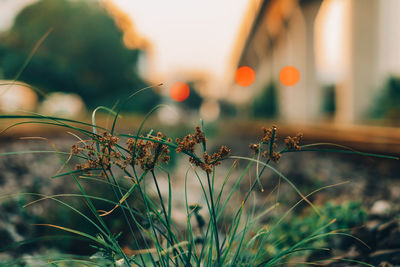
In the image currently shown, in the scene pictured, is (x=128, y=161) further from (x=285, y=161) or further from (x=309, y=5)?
(x=309, y=5)

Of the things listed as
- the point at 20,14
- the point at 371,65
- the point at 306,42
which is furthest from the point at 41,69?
the point at 371,65

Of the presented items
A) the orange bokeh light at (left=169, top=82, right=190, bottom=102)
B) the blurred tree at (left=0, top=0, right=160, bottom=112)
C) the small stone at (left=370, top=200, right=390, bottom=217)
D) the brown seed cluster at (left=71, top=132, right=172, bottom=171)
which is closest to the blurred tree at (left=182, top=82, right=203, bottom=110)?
the orange bokeh light at (left=169, top=82, right=190, bottom=102)

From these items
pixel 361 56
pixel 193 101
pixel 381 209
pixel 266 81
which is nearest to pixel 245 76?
pixel 266 81

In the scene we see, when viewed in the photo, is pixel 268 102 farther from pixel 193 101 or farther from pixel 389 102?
pixel 193 101

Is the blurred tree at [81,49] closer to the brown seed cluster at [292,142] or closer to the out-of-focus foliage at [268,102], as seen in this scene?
the out-of-focus foliage at [268,102]

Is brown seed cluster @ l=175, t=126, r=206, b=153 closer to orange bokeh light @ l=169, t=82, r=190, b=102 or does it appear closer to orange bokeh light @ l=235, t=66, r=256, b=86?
orange bokeh light @ l=235, t=66, r=256, b=86
